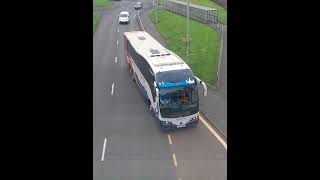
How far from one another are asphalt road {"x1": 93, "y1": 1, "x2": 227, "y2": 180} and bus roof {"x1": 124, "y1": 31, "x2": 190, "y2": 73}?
113 inches

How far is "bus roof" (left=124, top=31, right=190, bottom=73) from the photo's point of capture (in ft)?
62.0

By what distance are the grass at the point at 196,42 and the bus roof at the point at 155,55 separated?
429 cm

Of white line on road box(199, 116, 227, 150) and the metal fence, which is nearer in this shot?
white line on road box(199, 116, 227, 150)

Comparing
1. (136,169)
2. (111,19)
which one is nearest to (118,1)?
(111,19)

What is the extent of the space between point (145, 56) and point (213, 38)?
17104 mm

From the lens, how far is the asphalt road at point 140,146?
15.0 meters

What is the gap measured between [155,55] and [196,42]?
15868mm

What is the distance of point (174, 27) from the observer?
4400cm

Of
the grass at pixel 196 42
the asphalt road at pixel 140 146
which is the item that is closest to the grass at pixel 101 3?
the grass at pixel 196 42

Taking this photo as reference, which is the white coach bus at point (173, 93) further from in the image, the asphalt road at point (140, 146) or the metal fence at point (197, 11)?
the metal fence at point (197, 11)

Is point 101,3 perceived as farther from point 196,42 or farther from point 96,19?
point 196,42

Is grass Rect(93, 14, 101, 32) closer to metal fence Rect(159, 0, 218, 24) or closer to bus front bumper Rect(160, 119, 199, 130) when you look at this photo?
metal fence Rect(159, 0, 218, 24)

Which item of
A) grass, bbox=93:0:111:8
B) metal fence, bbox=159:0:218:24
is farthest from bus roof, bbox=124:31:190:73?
grass, bbox=93:0:111:8

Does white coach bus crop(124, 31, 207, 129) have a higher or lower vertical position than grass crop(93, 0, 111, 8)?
lower
